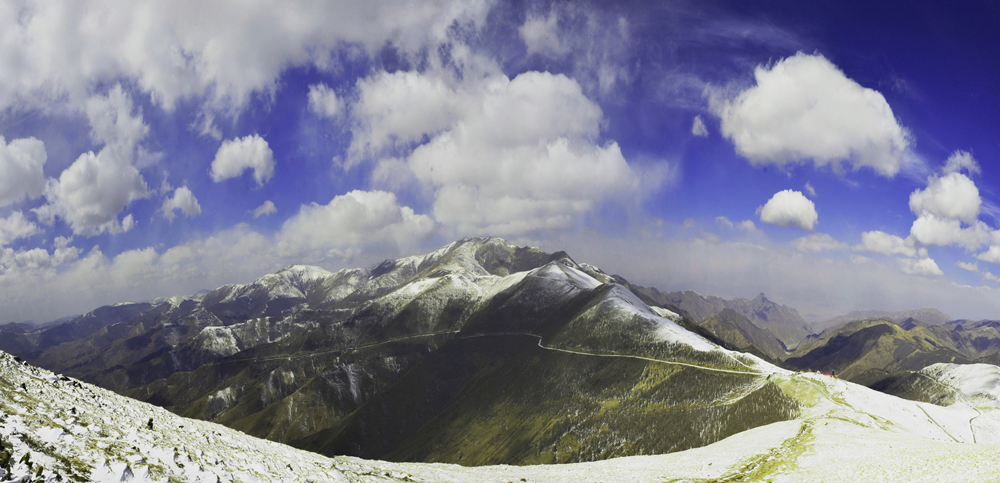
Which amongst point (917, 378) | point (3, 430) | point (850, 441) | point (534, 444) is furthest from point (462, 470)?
point (917, 378)

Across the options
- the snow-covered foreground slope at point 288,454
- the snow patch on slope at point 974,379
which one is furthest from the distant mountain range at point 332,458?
the snow patch on slope at point 974,379

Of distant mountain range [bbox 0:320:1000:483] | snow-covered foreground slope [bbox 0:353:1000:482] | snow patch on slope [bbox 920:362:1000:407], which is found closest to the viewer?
distant mountain range [bbox 0:320:1000:483]

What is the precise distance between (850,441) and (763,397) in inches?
1898

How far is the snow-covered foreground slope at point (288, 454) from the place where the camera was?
13.9 meters

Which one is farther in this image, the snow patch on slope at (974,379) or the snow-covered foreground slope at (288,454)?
the snow patch on slope at (974,379)

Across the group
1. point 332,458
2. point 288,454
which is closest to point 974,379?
point 332,458

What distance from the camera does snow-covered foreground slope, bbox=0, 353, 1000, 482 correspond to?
13.9 meters

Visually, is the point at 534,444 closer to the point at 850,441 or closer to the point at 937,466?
the point at 850,441

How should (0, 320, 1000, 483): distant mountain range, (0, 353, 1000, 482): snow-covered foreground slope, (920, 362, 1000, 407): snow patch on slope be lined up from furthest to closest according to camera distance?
(920, 362, 1000, 407): snow patch on slope → (0, 353, 1000, 482): snow-covered foreground slope → (0, 320, 1000, 483): distant mountain range

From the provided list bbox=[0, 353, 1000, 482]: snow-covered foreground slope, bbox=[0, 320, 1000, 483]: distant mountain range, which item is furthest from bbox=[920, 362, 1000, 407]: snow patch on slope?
bbox=[0, 353, 1000, 482]: snow-covered foreground slope

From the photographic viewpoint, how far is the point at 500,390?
17712 cm

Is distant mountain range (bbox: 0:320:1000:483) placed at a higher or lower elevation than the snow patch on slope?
higher

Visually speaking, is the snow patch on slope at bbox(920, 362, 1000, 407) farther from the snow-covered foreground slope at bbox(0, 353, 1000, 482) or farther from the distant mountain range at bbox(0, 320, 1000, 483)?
the snow-covered foreground slope at bbox(0, 353, 1000, 482)

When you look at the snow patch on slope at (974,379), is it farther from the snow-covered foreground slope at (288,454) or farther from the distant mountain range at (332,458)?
the snow-covered foreground slope at (288,454)
